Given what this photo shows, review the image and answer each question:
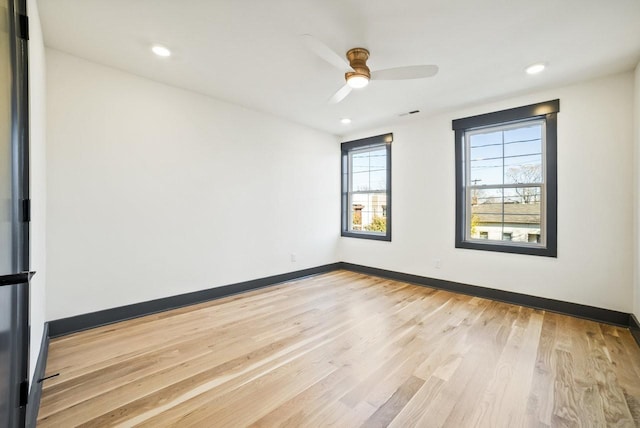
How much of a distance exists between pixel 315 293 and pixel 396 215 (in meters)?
1.86

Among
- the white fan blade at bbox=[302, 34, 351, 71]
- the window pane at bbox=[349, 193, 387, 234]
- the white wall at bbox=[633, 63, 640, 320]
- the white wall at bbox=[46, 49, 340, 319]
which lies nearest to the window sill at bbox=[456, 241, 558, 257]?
the white wall at bbox=[633, 63, 640, 320]

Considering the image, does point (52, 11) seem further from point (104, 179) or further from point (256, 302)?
point (256, 302)

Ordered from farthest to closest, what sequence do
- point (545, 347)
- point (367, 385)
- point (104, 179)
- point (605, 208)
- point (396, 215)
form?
point (396, 215)
point (605, 208)
point (104, 179)
point (545, 347)
point (367, 385)

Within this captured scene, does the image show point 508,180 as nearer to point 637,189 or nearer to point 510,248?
point 510,248

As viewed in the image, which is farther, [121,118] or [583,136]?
[583,136]

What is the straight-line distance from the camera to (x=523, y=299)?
3402 millimetres

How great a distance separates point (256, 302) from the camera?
3.47 metres

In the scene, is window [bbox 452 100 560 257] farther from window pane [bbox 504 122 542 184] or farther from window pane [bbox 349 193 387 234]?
window pane [bbox 349 193 387 234]

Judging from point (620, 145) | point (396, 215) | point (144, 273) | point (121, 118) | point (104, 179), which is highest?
point (121, 118)

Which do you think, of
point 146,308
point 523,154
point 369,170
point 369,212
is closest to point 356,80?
point 523,154

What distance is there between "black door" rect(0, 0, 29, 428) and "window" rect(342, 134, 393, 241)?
4.23 metres

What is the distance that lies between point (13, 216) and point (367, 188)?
4553mm

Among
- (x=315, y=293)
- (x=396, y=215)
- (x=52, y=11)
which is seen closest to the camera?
(x=52, y=11)

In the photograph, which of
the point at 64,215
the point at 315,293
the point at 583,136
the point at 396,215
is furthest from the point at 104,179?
the point at 583,136
